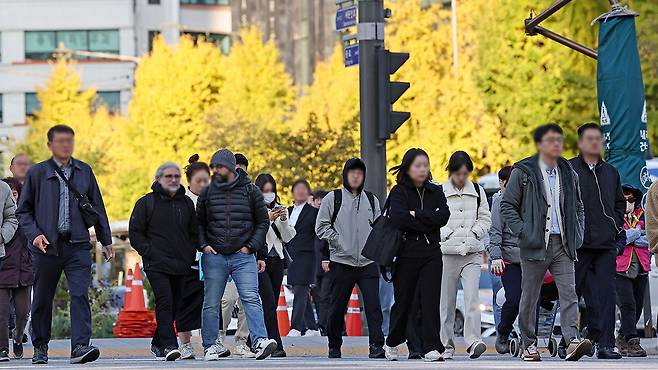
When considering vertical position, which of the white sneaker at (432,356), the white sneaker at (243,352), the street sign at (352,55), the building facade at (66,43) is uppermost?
the building facade at (66,43)

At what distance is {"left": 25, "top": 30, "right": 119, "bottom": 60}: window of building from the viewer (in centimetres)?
9106

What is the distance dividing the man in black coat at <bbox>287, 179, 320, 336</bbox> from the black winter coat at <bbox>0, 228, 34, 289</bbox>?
5.81 metres

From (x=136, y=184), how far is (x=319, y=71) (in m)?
8.13

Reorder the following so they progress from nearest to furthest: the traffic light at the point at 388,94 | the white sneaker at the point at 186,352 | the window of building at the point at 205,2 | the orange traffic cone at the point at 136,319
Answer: the white sneaker at the point at 186,352 → the traffic light at the point at 388,94 → the orange traffic cone at the point at 136,319 → the window of building at the point at 205,2

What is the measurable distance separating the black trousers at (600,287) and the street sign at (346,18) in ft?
25.0

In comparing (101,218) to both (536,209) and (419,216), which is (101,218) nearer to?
(419,216)

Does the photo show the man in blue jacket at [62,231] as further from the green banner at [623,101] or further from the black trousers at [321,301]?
the black trousers at [321,301]

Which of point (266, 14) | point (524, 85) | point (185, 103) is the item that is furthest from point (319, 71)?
point (266, 14)

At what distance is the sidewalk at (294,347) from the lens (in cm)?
1856

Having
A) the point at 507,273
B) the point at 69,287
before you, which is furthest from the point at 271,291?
the point at 69,287

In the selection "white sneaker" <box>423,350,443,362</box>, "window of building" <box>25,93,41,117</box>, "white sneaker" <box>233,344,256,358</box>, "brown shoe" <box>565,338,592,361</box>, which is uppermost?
"window of building" <box>25,93,41,117</box>

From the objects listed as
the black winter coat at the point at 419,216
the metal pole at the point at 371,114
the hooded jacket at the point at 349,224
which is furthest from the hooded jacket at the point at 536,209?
the metal pole at the point at 371,114

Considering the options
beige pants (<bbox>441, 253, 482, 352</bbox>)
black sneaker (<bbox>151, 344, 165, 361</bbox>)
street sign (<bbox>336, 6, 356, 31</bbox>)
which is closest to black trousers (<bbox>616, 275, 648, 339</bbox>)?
beige pants (<bbox>441, 253, 482, 352</bbox>)

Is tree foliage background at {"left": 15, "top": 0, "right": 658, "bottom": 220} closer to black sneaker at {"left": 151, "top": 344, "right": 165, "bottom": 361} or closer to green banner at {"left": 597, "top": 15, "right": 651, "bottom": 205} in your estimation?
green banner at {"left": 597, "top": 15, "right": 651, "bottom": 205}
